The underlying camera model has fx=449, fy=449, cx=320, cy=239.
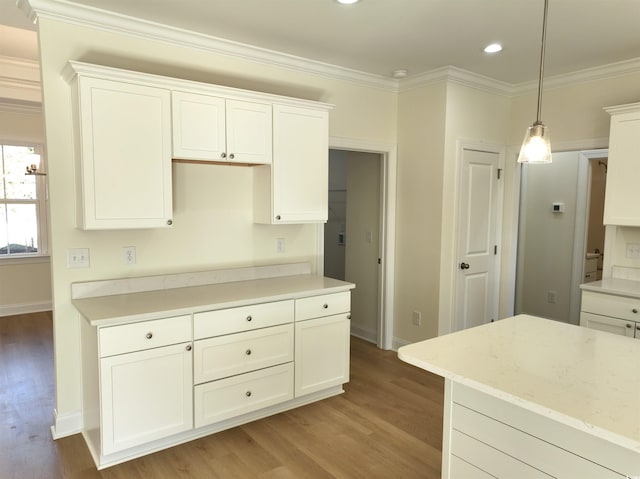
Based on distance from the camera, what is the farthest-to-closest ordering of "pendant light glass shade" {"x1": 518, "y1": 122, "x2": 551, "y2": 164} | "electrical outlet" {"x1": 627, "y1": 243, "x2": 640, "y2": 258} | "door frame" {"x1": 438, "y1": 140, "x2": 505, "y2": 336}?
"door frame" {"x1": 438, "y1": 140, "x2": 505, "y2": 336} < "electrical outlet" {"x1": 627, "y1": 243, "x2": 640, "y2": 258} < "pendant light glass shade" {"x1": 518, "y1": 122, "x2": 551, "y2": 164}

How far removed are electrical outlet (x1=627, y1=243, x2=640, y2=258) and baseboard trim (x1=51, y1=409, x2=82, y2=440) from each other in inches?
165

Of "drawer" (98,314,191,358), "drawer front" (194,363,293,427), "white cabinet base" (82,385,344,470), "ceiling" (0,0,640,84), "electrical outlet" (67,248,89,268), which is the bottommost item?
"white cabinet base" (82,385,344,470)

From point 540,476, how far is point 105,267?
261 centimetres

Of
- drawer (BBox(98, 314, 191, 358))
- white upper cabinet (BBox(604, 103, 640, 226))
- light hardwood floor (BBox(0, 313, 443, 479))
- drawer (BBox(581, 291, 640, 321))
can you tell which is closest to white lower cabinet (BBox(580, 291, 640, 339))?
drawer (BBox(581, 291, 640, 321))

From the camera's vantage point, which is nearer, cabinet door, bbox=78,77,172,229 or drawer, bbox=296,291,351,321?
cabinet door, bbox=78,77,172,229

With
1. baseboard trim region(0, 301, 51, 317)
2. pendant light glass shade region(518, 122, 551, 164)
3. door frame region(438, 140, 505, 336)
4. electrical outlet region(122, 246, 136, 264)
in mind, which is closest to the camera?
pendant light glass shade region(518, 122, 551, 164)

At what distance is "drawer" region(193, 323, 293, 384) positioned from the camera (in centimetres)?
270

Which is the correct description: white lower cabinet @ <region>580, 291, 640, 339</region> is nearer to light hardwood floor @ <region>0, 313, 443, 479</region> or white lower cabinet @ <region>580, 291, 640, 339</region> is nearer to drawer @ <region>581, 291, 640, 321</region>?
drawer @ <region>581, 291, 640, 321</region>

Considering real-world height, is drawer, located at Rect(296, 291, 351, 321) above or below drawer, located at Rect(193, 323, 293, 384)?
above

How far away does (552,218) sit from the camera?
521 centimetres

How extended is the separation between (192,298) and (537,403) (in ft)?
6.83

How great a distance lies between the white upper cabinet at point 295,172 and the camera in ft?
10.7

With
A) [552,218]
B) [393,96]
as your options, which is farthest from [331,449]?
[552,218]

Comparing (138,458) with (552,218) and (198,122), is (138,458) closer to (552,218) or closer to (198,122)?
(198,122)
